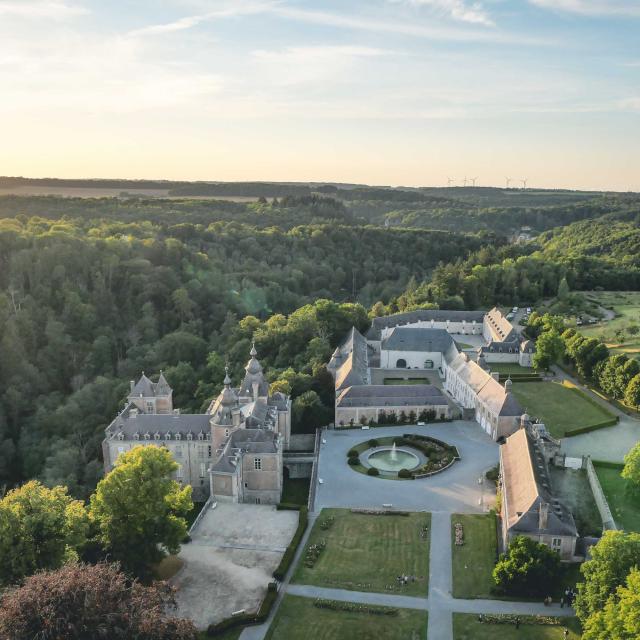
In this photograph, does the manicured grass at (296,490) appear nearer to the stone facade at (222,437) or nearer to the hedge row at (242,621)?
the stone facade at (222,437)

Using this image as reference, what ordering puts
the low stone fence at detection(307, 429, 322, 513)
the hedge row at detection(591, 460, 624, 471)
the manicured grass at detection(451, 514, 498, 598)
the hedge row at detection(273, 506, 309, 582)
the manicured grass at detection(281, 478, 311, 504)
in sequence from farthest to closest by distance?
the manicured grass at detection(281, 478, 311, 504), the hedge row at detection(591, 460, 624, 471), the low stone fence at detection(307, 429, 322, 513), the hedge row at detection(273, 506, 309, 582), the manicured grass at detection(451, 514, 498, 598)

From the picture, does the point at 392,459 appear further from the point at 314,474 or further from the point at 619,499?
the point at 619,499

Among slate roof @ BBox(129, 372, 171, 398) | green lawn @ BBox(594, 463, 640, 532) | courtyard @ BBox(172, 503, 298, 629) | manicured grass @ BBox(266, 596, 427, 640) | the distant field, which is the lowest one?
courtyard @ BBox(172, 503, 298, 629)

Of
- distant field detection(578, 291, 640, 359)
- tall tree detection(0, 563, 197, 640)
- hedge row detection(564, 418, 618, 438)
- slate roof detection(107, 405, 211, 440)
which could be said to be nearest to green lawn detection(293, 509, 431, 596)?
tall tree detection(0, 563, 197, 640)

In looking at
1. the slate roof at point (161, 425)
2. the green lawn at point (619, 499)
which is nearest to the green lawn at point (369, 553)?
the green lawn at point (619, 499)

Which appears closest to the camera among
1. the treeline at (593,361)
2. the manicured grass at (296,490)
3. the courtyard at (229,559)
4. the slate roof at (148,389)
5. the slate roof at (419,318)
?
the courtyard at (229,559)

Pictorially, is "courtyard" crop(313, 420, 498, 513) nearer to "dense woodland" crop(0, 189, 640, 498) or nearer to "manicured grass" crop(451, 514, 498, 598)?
"manicured grass" crop(451, 514, 498, 598)

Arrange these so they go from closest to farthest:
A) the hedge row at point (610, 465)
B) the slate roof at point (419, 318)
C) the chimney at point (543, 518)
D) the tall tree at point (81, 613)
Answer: the tall tree at point (81, 613), the chimney at point (543, 518), the hedge row at point (610, 465), the slate roof at point (419, 318)
